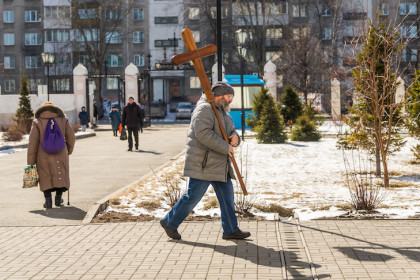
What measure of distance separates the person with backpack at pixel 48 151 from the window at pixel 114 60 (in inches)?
2480

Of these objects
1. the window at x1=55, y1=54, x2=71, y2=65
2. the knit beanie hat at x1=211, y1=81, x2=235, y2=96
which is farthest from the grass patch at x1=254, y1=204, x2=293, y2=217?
the window at x1=55, y1=54, x2=71, y2=65

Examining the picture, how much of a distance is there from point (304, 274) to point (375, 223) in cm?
256

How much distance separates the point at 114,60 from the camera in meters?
72.9

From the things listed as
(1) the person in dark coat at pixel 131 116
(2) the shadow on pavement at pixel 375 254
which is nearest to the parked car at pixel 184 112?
(1) the person in dark coat at pixel 131 116

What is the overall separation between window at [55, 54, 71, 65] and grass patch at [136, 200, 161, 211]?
6288cm

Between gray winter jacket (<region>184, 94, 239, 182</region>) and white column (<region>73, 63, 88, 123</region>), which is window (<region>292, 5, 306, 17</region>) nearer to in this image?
white column (<region>73, 63, 88, 123</region>)

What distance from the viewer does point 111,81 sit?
240 ft

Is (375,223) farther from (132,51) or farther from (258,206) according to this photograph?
(132,51)

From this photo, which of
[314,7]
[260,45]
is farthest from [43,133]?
[314,7]

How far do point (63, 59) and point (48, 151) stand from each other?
62771mm

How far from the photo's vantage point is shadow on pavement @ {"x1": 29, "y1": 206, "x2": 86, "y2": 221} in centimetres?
961

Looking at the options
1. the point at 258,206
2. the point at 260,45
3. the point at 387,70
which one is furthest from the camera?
the point at 260,45

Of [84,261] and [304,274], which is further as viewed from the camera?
[84,261]

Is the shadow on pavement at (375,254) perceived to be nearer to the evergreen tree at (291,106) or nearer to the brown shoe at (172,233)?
the brown shoe at (172,233)
